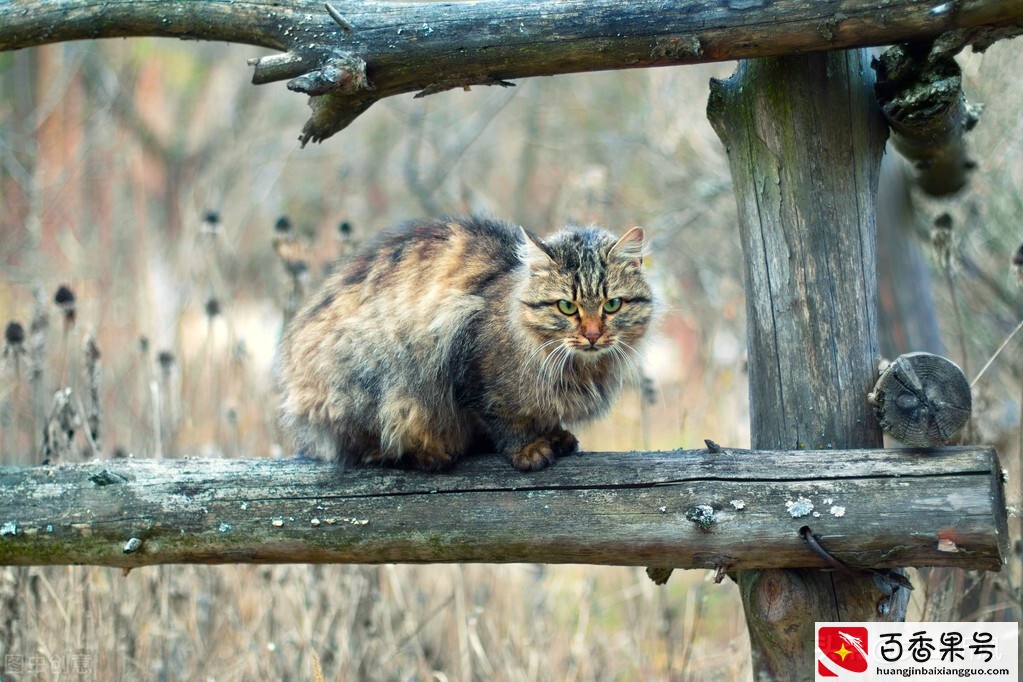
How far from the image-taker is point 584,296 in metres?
2.98

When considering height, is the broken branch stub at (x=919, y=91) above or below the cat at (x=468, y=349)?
above

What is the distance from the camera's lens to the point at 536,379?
9.78 ft

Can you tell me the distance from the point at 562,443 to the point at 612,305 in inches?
17.8

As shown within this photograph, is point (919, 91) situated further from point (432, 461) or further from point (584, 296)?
point (432, 461)

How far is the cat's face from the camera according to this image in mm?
2961

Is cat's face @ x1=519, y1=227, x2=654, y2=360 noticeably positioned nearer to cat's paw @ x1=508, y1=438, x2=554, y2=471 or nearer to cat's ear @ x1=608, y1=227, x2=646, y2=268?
cat's ear @ x1=608, y1=227, x2=646, y2=268

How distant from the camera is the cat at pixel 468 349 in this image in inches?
116

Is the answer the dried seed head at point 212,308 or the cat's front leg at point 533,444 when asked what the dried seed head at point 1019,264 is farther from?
the dried seed head at point 212,308

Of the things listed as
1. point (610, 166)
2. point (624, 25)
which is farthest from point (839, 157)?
point (610, 166)

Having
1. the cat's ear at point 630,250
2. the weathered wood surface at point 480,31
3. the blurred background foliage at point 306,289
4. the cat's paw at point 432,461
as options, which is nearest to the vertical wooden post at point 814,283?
the weathered wood surface at point 480,31

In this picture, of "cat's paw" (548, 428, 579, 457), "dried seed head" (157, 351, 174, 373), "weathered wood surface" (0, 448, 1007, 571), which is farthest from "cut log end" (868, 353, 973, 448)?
"dried seed head" (157, 351, 174, 373)

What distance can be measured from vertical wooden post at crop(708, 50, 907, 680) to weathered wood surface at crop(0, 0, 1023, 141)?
0.79ft

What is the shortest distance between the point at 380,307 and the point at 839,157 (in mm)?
1410

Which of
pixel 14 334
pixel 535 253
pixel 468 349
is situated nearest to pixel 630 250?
pixel 535 253
